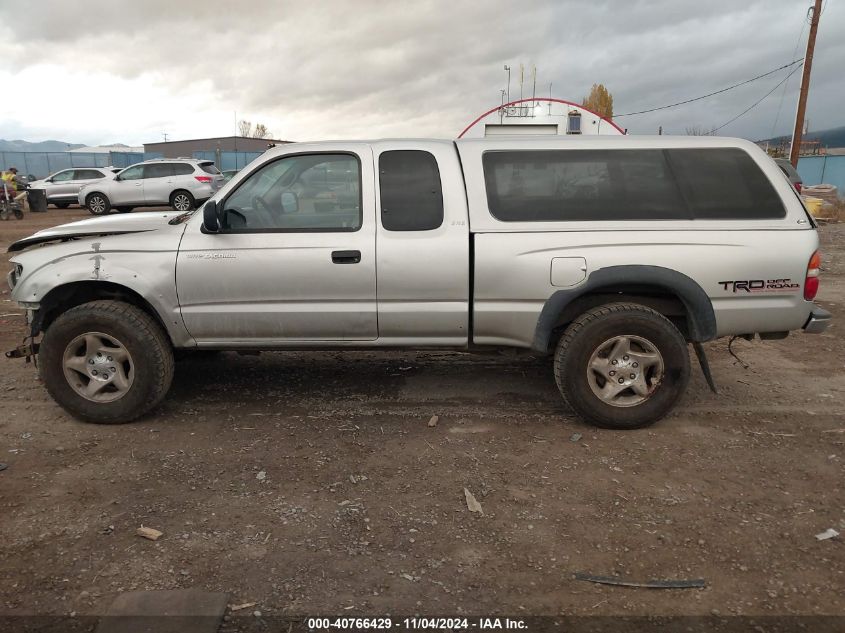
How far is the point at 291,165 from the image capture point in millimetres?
4164

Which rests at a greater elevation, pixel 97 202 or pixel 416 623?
pixel 97 202

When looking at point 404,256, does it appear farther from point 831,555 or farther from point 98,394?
point 831,555

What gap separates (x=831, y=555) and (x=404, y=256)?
2.74 meters

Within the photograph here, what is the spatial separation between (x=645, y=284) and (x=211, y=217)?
2.82 metres

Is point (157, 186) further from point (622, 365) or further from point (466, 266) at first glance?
point (622, 365)

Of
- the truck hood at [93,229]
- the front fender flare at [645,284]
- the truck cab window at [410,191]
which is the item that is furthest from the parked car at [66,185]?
the front fender flare at [645,284]

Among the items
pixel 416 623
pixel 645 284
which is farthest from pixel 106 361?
pixel 645 284

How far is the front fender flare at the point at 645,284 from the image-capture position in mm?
3898

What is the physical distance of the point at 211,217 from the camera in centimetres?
394

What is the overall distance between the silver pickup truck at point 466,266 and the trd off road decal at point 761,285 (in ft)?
0.04

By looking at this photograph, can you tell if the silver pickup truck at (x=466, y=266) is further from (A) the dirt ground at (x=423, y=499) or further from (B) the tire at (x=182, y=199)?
(B) the tire at (x=182, y=199)

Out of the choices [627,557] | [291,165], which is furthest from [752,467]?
[291,165]

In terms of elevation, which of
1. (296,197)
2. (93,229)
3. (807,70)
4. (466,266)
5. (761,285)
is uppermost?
(807,70)

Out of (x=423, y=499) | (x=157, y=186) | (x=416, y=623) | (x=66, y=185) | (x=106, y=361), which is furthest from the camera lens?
(x=66, y=185)
